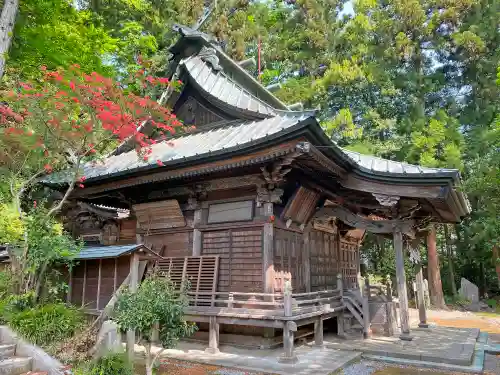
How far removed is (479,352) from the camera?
966cm

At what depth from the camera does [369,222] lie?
10.5m

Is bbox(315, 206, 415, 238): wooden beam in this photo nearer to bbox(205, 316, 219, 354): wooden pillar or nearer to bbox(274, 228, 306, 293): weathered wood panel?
bbox(274, 228, 306, 293): weathered wood panel

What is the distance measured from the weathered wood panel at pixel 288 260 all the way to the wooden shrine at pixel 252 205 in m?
0.03

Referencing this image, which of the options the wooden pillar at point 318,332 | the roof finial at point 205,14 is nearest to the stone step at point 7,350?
the wooden pillar at point 318,332

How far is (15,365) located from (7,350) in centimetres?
55

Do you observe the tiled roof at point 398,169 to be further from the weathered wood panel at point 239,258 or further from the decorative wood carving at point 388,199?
the weathered wood panel at point 239,258

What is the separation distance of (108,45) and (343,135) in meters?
14.6

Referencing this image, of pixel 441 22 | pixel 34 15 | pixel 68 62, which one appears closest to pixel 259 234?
pixel 68 62

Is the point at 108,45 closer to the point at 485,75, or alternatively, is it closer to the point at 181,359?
the point at 181,359

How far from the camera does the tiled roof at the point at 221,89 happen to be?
1154 centimetres

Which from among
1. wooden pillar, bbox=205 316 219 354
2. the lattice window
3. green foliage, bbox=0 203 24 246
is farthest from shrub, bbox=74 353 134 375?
green foliage, bbox=0 203 24 246

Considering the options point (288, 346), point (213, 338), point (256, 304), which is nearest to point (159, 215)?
point (213, 338)

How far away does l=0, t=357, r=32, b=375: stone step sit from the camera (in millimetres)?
5781

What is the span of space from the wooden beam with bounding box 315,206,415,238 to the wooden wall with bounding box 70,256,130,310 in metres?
6.03
